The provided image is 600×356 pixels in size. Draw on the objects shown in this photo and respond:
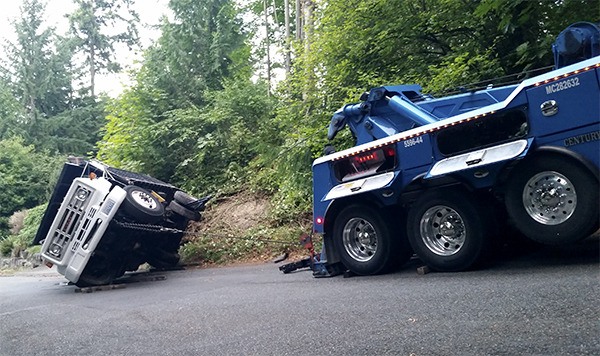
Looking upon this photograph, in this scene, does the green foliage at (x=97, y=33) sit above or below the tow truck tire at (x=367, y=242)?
above

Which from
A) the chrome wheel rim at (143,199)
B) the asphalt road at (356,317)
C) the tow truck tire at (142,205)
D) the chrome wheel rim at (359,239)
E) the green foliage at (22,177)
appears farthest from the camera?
the green foliage at (22,177)

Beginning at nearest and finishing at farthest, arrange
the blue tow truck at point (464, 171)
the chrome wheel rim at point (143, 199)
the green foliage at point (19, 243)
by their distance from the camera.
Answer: the blue tow truck at point (464, 171) → the chrome wheel rim at point (143, 199) → the green foliage at point (19, 243)

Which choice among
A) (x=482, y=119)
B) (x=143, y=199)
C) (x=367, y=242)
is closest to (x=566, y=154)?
(x=482, y=119)

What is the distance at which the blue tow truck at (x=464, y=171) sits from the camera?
568cm

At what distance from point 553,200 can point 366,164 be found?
2521 mm

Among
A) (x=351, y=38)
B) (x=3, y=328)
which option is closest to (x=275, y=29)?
(x=351, y=38)

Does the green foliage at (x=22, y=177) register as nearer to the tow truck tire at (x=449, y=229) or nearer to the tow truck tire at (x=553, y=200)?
the tow truck tire at (x=449, y=229)

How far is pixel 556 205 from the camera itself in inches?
231

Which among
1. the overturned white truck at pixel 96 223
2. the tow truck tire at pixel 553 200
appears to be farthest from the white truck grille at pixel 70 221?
the tow truck tire at pixel 553 200

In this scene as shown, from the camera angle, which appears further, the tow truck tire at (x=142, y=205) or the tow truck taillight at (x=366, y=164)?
the tow truck tire at (x=142, y=205)

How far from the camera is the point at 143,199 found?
1065 cm

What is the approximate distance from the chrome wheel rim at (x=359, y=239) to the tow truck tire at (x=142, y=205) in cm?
424

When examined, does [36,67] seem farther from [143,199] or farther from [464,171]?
[464,171]

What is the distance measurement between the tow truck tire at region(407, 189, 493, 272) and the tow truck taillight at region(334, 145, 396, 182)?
0.73 meters
